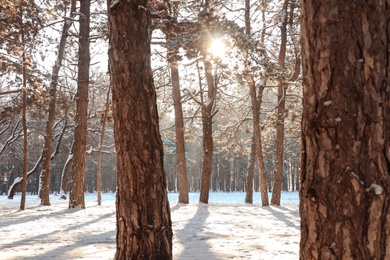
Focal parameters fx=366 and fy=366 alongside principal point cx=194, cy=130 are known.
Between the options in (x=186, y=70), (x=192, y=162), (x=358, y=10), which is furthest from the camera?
(x=192, y=162)

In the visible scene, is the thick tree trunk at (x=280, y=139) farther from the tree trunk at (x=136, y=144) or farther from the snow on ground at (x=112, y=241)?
the tree trunk at (x=136, y=144)

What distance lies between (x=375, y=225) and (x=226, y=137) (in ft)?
57.4

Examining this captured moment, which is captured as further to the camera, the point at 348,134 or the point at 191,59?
the point at 191,59

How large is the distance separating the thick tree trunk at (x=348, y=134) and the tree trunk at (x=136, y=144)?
7.05 feet

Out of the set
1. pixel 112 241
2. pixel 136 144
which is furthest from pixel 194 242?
pixel 136 144

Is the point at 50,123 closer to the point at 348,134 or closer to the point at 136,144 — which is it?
the point at 136,144

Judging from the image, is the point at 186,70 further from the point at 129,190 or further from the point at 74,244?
the point at 129,190

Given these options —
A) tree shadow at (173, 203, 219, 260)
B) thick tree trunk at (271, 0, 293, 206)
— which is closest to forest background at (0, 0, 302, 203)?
thick tree trunk at (271, 0, 293, 206)

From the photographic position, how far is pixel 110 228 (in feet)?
25.9

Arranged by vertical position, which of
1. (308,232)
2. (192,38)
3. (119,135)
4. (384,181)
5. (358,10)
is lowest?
(308,232)

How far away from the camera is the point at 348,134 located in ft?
5.43

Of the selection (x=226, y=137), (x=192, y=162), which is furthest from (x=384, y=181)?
(x=192, y=162)

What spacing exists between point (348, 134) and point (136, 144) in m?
2.44

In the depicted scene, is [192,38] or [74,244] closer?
[74,244]
